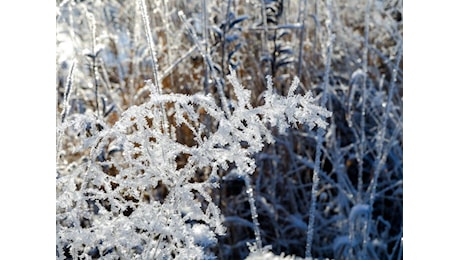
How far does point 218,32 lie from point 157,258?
869 millimetres

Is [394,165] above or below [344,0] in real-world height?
below

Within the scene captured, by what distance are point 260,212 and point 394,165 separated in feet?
1.50

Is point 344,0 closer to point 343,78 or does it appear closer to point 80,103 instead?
point 343,78

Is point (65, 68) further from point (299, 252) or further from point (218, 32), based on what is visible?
point (299, 252)
